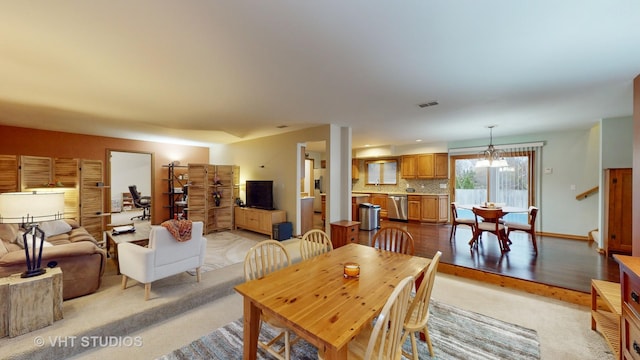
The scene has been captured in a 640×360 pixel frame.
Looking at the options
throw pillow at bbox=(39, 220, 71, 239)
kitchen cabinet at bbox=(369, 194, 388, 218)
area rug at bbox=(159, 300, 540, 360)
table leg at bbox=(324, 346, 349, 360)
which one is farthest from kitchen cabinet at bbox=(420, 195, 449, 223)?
throw pillow at bbox=(39, 220, 71, 239)

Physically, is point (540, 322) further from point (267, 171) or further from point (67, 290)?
point (267, 171)

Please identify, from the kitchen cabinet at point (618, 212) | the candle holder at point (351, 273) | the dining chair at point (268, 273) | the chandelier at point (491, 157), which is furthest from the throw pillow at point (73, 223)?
the kitchen cabinet at point (618, 212)

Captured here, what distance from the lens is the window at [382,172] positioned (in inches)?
326

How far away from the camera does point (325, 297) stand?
5.23 ft

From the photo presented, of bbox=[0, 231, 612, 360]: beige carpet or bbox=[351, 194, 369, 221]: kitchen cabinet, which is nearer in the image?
bbox=[0, 231, 612, 360]: beige carpet

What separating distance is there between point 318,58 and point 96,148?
6.93 meters

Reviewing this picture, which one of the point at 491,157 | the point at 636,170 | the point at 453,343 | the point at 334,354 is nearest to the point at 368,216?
the point at 491,157

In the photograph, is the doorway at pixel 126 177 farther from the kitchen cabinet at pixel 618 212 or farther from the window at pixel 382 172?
the kitchen cabinet at pixel 618 212

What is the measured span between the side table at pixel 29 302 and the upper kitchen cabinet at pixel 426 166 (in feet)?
24.9

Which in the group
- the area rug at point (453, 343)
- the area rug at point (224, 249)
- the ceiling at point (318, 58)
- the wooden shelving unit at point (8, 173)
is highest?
the ceiling at point (318, 58)

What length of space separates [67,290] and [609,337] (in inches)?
200

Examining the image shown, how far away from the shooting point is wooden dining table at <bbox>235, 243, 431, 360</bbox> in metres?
1.26

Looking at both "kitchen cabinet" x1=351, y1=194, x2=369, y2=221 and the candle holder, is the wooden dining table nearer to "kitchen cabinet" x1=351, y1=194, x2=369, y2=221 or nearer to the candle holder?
the candle holder

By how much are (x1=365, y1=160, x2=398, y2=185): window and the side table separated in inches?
305
